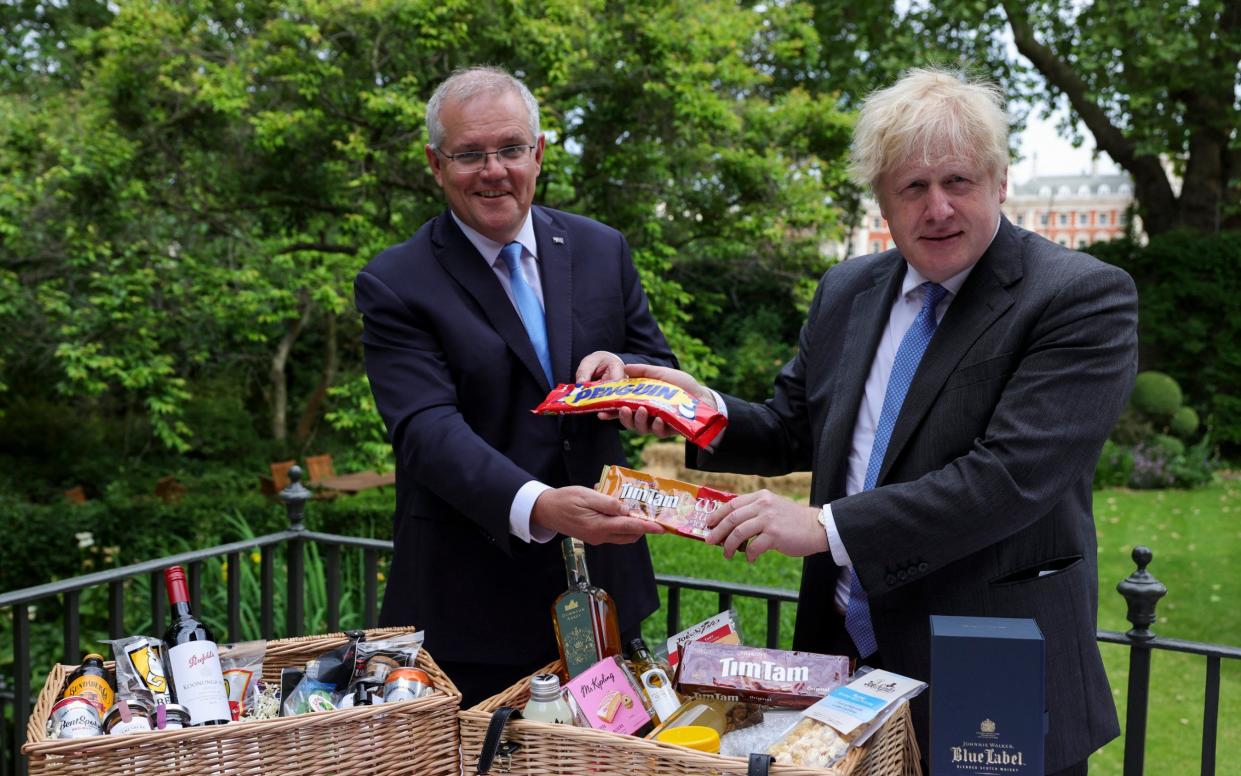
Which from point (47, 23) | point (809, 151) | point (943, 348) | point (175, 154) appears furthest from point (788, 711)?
point (47, 23)

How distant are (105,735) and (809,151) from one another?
9431 mm

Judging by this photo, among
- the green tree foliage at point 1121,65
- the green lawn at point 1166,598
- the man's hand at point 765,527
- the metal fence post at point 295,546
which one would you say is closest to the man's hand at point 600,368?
the man's hand at point 765,527

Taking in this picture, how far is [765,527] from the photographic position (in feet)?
4.95

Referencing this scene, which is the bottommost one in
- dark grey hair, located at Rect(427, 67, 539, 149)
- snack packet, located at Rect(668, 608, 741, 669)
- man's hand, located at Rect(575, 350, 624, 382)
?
snack packet, located at Rect(668, 608, 741, 669)

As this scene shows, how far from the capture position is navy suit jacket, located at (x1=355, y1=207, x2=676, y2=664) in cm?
200

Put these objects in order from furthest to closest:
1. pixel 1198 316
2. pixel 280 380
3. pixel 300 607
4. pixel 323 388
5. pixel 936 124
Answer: pixel 1198 316
pixel 280 380
pixel 323 388
pixel 300 607
pixel 936 124

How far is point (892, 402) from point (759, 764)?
2.38 feet

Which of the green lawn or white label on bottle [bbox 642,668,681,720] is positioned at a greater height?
white label on bottle [bbox 642,668,681,720]

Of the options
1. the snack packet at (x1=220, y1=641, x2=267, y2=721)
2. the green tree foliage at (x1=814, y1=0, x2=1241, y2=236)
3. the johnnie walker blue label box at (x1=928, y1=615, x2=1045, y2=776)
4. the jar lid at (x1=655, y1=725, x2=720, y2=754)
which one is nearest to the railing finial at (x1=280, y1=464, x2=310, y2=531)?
the snack packet at (x1=220, y1=641, x2=267, y2=721)

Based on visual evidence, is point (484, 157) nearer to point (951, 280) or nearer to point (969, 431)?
point (951, 280)

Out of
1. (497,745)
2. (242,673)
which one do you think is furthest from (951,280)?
(242,673)

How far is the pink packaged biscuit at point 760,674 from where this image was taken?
142 cm

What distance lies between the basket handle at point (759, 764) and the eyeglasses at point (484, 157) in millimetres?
1242

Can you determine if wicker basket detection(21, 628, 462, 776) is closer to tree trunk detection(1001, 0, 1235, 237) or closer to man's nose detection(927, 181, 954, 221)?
man's nose detection(927, 181, 954, 221)
